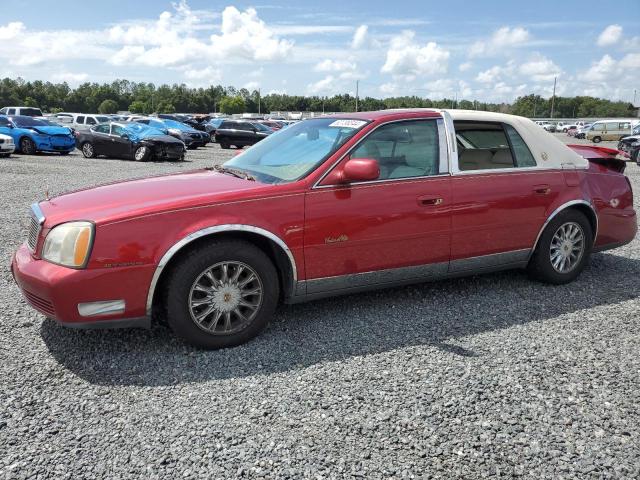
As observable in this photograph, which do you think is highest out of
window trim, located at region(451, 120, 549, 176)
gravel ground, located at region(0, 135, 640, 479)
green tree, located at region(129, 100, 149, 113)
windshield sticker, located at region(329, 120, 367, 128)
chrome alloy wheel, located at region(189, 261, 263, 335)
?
green tree, located at region(129, 100, 149, 113)

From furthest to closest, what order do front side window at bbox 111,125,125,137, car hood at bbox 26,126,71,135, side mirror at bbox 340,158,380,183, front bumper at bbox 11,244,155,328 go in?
car hood at bbox 26,126,71,135 → front side window at bbox 111,125,125,137 → side mirror at bbox 340,158,380,183 → front bumper at bbox 11,244,155,328

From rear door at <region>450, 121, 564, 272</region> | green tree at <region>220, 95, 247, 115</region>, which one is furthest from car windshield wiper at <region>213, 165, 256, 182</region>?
green tree at <region>220, 95, 247, 115</region>

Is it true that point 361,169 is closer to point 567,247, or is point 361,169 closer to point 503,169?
point 503,169

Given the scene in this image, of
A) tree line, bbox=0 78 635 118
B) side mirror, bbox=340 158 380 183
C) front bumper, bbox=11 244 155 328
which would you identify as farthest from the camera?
tree line, bbox=0 78 635 118

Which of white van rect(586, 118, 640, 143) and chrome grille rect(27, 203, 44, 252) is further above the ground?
white van rect(586, 118, 640, 143)

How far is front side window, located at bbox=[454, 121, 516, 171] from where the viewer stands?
174 inches

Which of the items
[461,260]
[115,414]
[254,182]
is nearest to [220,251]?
[254,182]

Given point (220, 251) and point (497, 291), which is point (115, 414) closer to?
point (220, 251)

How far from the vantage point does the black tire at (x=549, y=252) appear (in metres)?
4.83

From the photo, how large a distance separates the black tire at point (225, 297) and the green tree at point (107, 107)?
409 ft

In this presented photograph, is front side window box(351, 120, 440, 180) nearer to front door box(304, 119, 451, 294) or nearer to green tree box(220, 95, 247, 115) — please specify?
front door box(304, 119, 451, 294)

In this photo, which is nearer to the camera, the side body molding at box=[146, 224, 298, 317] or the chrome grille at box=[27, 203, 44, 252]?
the side body molding at box=[146, 224, 298, 317]

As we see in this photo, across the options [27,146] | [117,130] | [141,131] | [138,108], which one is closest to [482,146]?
[141,131]

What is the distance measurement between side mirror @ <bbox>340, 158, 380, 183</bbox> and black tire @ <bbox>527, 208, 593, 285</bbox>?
1.98 m
